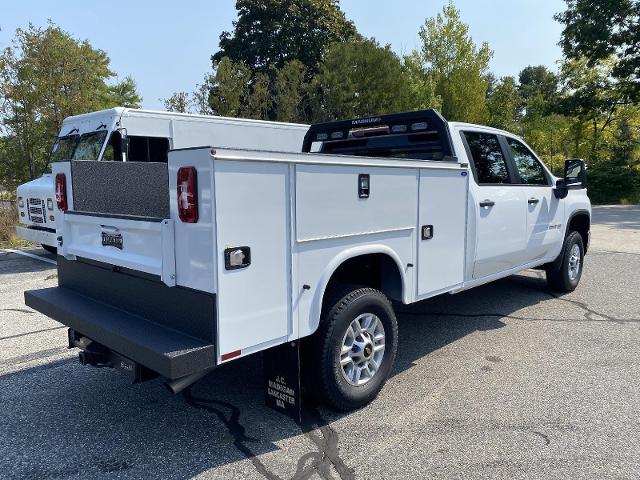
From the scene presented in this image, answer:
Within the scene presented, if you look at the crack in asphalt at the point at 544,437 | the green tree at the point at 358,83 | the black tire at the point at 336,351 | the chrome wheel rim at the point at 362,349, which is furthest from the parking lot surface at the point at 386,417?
the green tree at the point at 358,83

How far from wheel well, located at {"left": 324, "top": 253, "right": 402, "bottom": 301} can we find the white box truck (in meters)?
6.52

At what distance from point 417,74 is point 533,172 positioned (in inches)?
1058

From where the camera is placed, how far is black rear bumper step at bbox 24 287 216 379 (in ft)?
9.13

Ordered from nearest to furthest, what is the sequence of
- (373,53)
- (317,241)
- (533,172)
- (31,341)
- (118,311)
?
(317,241) < (118,311) < (31,341) < (533,172) < (373,53)

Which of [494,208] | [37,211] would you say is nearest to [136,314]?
[494,208]

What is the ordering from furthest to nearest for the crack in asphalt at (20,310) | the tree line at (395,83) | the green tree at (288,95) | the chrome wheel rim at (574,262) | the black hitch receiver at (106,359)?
the green tree at (288,95), the tree line at (395,83), the chrome wheel rim at (574,262), the crack in asphalt at (20,310), the black hitch receiver at (106,359)

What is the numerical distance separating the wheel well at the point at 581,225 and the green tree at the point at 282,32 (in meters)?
27.3

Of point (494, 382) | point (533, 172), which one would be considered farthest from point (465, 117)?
point (494, 382)

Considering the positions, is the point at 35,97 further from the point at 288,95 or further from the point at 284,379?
the point at 284,379

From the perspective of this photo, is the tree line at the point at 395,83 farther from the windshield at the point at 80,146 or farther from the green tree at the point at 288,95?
the windshield at the point at 80,146

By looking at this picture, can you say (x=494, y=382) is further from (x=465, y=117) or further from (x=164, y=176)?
(x=465, y=117)

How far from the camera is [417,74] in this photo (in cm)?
3117

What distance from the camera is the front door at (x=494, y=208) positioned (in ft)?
16.3

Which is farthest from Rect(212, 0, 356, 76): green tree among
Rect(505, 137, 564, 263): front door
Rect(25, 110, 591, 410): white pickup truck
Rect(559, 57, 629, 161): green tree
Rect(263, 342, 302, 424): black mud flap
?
Rect(263, 342, 302, 424): black mud flap
